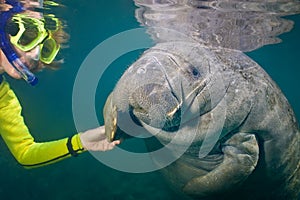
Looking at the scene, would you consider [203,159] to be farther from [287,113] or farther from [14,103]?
[14,103]

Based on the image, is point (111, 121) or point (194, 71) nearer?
point (111, 121)

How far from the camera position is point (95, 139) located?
4129mm

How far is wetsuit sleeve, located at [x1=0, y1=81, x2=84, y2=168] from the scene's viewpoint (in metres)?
4.34

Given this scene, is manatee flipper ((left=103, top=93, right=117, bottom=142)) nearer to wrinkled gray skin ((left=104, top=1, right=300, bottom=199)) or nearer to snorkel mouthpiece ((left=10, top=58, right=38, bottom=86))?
wrinkled gray skin ((left=104, top=1, right=300, bottom=199))

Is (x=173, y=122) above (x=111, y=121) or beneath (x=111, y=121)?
beneath

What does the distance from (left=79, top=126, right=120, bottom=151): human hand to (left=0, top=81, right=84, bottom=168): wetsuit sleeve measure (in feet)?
0.33

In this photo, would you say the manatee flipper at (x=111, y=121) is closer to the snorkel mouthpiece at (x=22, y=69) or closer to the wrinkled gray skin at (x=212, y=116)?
the wrinkled gray skin at (x=212, y=116)

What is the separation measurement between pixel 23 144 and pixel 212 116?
291cm

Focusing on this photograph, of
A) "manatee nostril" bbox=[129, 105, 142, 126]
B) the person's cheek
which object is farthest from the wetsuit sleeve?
"manatee nostril" bbox=[129, 105, 142, 126]

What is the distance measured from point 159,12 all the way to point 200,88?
6.11 m

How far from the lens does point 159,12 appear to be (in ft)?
28.3

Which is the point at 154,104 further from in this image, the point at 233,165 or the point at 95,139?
the point at 95,139

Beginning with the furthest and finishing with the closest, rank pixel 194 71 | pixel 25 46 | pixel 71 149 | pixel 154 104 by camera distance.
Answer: pixel 25 46, pixel 71 149, pixel 194 71, pixel 154 104

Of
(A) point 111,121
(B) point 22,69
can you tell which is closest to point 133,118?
(A) point 111,121
